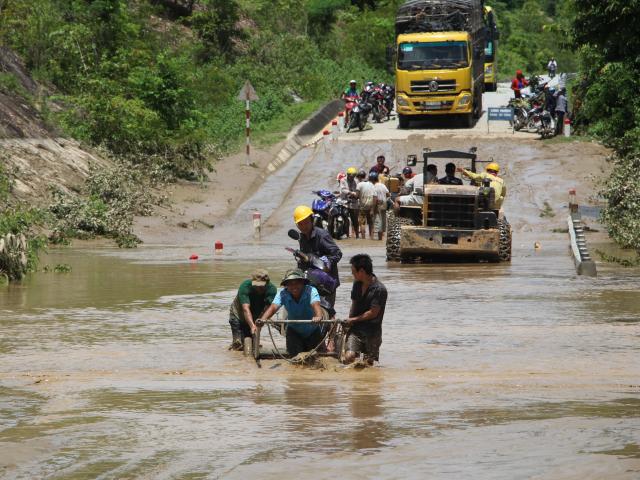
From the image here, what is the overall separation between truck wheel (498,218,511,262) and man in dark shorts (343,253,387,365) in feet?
35.9

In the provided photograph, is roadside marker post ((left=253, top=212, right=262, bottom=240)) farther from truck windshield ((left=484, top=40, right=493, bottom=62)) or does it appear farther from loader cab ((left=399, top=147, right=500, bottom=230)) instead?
truck windshield ((left=484, top=40, right=493, bottom=62))

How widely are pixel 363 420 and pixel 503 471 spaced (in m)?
2.00

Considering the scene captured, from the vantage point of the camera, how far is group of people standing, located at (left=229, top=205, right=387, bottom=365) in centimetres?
1285

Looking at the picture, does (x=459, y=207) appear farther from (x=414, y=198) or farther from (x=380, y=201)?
(x=380, y=201)

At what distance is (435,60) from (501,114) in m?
4.26

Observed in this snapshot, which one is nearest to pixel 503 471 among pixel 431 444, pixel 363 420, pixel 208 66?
pixel 431 444

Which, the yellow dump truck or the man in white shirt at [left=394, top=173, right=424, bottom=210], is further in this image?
the yellow dump truck

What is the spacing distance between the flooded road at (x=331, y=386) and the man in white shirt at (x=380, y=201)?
6.87m

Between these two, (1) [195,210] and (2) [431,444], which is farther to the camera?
(1) [195,210]

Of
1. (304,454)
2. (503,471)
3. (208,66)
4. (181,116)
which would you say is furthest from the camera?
(208,66)

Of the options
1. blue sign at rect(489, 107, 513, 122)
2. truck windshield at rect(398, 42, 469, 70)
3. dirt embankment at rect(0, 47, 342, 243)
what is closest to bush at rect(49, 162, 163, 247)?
dirt embankment at rect(0, 47, 342, 243)

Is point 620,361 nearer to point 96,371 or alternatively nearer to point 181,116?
point 96,371

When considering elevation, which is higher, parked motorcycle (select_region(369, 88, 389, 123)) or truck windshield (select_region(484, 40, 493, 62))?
truck windshield (select_region(484, 40, 493, 62))

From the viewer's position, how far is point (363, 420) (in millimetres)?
10523
